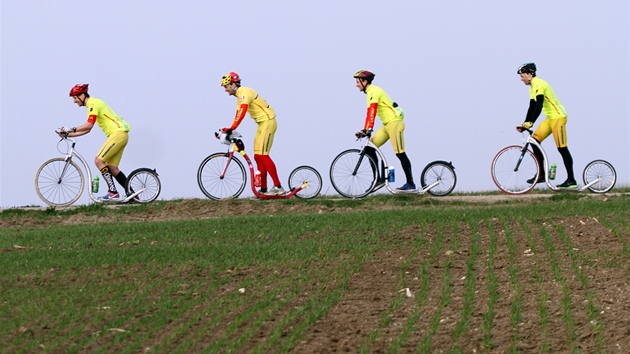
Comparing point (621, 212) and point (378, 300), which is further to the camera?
point (621, 212)

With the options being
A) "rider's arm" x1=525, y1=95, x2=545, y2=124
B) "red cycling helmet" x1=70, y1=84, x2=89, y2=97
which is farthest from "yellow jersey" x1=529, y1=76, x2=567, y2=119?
"red cycling helmet" x1=70, y1=84, x2=89, y2=97

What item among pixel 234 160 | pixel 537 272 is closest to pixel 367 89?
pixel 234 160

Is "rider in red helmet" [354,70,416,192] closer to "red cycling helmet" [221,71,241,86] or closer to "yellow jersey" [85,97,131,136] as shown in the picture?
"red cycling helmet" [221,71,241,86]

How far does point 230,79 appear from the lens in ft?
63.5

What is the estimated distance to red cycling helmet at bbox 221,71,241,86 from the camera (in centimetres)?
1936

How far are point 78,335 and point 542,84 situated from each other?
38.9 ft

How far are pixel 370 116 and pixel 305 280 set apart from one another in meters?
7.79

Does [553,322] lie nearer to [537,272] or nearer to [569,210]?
[537,272]

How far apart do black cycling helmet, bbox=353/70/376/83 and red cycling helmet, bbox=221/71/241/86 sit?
1982 millimetres

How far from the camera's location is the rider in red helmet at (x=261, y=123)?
1925 cm

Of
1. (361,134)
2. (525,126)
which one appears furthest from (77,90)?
(525,126)

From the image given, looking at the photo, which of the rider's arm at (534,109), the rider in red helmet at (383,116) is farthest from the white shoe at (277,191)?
the rider's arm at (534,109)

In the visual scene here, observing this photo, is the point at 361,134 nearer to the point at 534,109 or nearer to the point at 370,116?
the point at 370,116

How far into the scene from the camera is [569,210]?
16.2 meters
